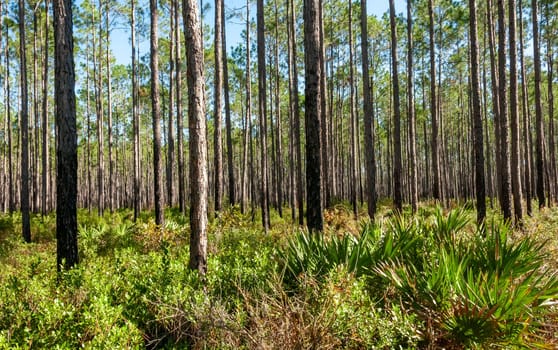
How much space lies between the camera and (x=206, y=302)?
14.0 feet

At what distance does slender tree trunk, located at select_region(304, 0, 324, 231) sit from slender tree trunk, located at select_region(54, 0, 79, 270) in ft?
15.9

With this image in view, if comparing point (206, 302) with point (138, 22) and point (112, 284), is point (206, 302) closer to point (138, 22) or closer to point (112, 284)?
point (112, 284)

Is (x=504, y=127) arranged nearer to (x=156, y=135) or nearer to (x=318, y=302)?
(x=318, y=302)

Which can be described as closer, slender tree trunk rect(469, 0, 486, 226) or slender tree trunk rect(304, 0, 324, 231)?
slender tree trunk rect(304, 0, 324, 231)

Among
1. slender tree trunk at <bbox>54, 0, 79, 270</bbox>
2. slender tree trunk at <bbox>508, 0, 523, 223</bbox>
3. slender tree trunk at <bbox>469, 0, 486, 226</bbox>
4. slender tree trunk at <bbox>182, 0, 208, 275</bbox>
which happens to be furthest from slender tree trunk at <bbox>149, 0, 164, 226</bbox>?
slender tree trunk at <bbox>508, 0, 523, 223</bbox>

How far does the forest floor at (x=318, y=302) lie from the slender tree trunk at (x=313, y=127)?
7.24 feet

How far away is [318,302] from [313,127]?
4.92 m

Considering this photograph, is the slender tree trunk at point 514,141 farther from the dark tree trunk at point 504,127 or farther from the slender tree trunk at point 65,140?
the slender tree trunk at point 65,140

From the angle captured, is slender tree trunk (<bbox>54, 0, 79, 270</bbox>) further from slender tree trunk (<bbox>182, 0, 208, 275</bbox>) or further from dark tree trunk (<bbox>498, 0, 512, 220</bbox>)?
dark tree trunk (<bbox>498, 0, 512, 220</bbox>)

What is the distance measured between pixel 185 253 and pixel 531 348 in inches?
227

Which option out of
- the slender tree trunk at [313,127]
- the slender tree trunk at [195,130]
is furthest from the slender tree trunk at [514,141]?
the slender tree trunk at [195,130]

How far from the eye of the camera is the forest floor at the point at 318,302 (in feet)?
11.8

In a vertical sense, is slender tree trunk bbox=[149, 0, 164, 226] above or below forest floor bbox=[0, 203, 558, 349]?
above

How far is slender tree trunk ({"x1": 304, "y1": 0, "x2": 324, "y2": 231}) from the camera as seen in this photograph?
322 inches
